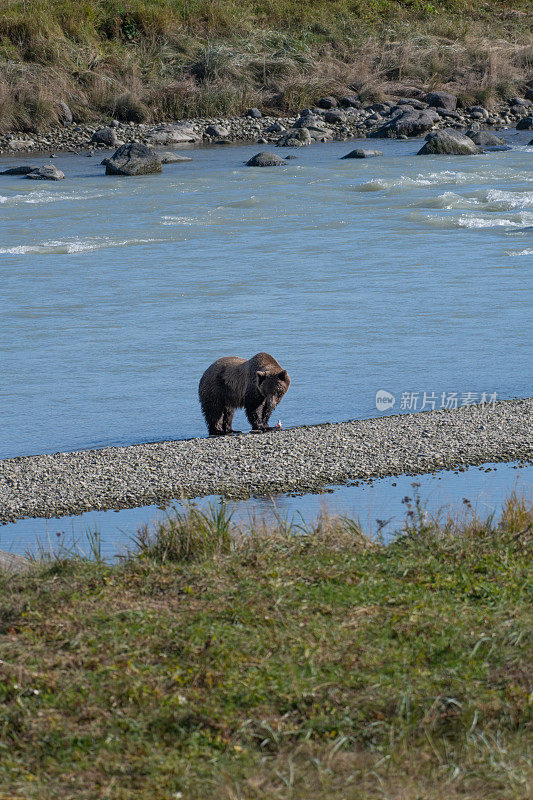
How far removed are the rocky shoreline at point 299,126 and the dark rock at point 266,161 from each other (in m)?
4.25

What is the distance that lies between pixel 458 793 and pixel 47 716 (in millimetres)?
1646

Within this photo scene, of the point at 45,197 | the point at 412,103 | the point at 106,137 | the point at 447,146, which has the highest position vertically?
the point at 412,103

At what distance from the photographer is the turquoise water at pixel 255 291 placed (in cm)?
1076

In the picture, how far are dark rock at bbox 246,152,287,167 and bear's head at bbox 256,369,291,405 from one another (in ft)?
66.8

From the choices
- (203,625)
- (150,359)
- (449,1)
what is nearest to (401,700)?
(203,625)

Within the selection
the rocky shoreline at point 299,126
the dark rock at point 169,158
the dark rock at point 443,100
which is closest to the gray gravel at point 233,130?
the rocky shoreline at point 299,126

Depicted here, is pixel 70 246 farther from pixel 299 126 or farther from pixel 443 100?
pixel 443 100

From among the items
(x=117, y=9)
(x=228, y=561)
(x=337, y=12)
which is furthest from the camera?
(x=337, y=12)

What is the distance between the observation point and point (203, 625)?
15.7 ft

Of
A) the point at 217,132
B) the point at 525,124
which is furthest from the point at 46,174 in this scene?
the point at 525,124

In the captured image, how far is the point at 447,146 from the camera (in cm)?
2967

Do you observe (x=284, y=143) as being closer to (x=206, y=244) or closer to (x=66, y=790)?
(x=206, y=244)

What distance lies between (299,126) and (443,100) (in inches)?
221

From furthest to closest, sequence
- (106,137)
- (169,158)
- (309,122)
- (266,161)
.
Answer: (309,122) → (106,137) → (169,158) → (266,161)
